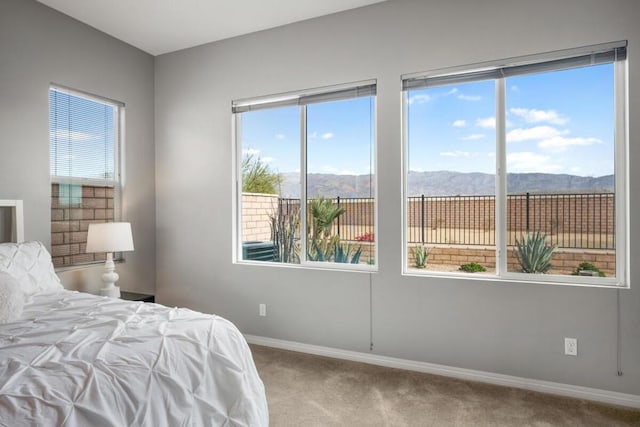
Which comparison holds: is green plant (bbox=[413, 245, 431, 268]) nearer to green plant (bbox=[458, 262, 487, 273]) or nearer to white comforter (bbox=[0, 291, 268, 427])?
green plant (bbox=[458, 262, 487, 273])

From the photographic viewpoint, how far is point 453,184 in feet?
9.62

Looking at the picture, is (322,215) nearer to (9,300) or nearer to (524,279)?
(524,279)

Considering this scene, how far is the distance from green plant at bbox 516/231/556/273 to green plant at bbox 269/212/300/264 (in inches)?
69.7

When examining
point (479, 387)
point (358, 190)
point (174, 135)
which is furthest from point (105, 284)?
point (479, 387)

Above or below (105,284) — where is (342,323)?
below

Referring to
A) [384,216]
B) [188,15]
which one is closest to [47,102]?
[188,15]

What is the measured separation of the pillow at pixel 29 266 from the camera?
7.63 feet

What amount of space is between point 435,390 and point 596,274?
1294 millimetres

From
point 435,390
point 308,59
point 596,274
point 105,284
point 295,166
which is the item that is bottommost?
point 435,390

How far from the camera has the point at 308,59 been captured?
3.27 meters

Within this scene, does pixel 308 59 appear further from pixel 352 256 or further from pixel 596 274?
pixel 596 274

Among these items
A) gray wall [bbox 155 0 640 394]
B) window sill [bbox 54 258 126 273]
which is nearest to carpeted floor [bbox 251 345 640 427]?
gray wall [bbox 155 0 640 394]

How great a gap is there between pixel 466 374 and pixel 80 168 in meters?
3.48

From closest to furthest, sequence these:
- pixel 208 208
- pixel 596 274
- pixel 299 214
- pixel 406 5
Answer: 1. pixel 596 274
2. pixel 406 5
3. pixel 299 214
4. pixel 208 208
